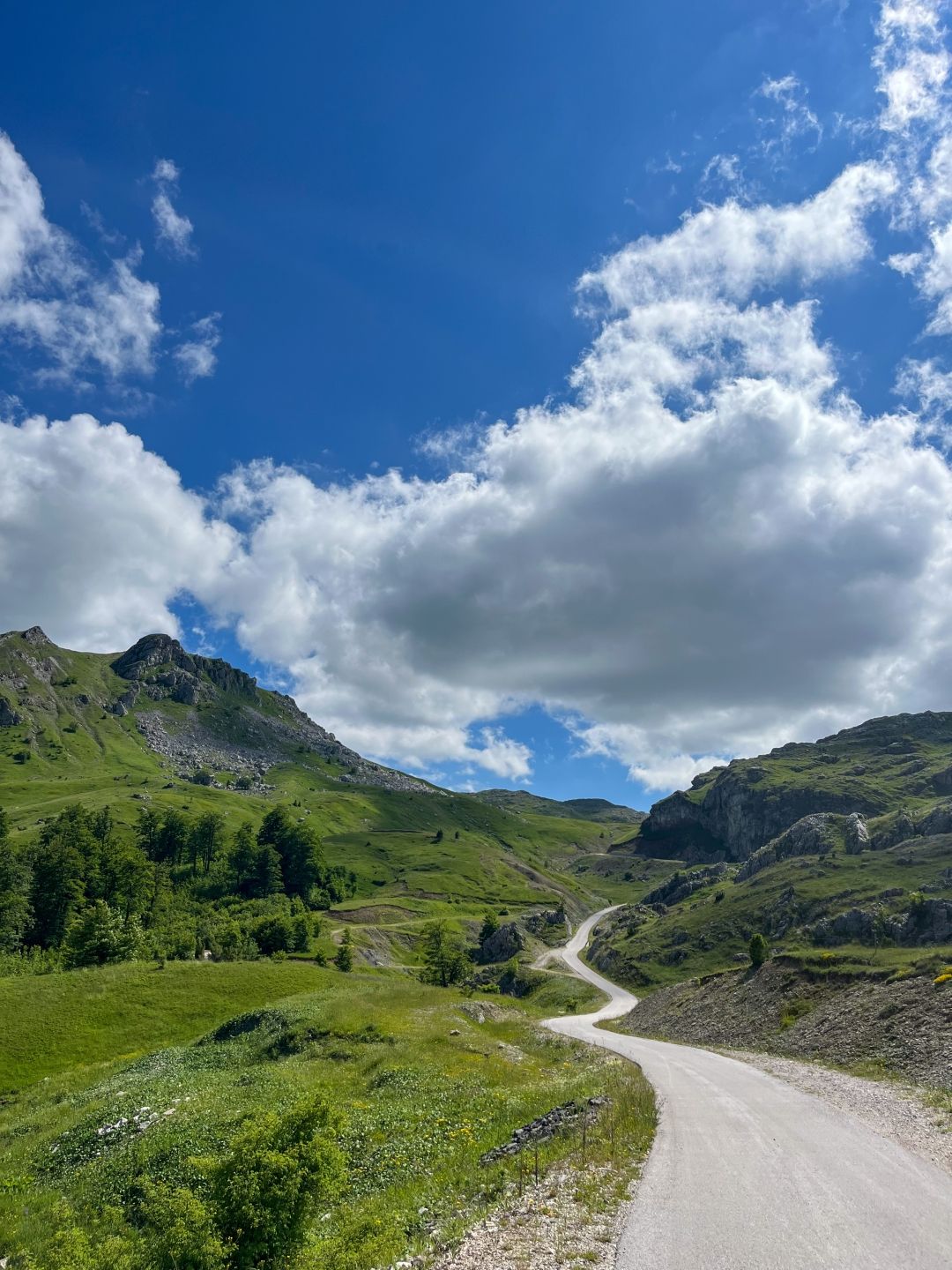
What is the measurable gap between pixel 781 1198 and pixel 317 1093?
13.9m

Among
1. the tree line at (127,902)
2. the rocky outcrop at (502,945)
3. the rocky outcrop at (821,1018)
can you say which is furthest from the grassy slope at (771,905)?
the tree line at (127,902)

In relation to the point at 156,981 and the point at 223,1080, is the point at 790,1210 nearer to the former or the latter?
the point at 223,1080

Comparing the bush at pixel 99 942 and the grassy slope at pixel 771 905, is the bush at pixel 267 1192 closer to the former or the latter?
the bush at pixel 99 942

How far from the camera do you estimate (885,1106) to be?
105 feet

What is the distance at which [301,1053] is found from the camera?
49969mm

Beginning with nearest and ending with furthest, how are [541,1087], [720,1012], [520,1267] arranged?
[520,1267] < [541,1087] < [720,1012]

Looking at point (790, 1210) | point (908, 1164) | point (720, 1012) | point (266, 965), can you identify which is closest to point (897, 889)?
point (720, 1012)

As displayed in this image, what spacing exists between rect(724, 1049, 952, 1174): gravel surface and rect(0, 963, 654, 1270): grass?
9.85m

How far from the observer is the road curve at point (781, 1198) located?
50.3 ft

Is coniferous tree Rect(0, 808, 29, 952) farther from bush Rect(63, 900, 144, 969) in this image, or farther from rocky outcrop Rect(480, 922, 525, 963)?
rocky outcrop Rect(480, 922, 525, 963)

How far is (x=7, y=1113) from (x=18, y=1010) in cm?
2293

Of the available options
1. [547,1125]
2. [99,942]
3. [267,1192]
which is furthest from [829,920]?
[267,1192]

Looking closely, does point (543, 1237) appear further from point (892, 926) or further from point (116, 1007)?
point (892, 926)

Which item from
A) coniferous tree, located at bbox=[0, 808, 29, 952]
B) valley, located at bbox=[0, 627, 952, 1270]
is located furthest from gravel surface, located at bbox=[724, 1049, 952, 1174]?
coniferous tree, located at bbox=[0, 808, 29, 952]
